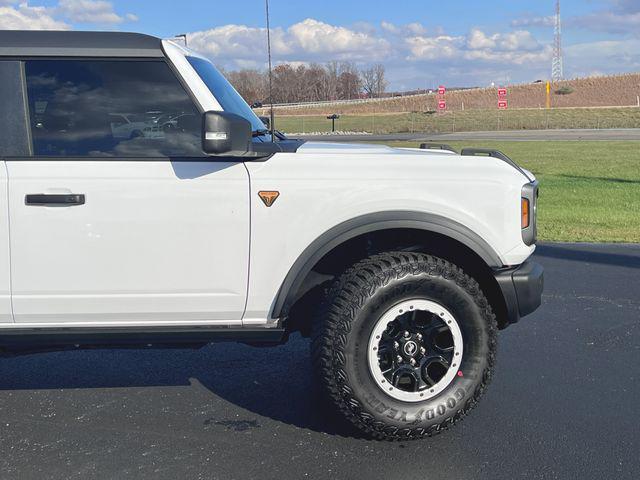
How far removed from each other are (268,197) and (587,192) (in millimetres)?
11138

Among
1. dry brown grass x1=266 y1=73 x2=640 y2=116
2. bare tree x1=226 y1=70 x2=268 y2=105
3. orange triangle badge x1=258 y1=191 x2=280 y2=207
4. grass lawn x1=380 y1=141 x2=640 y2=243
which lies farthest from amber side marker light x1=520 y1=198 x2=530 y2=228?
Result: dry brown grass x1=266 y1=73 x2=640 y2=116

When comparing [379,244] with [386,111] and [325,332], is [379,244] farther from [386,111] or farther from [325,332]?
[386,111]

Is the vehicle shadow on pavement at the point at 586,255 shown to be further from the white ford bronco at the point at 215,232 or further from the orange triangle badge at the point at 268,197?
the orange triangle badge at the point at 268,197

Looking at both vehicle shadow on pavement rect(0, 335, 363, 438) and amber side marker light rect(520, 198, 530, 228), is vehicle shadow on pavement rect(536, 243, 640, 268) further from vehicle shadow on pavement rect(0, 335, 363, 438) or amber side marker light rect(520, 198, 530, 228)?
amber side marker light rect(520, 198, 530, 228)

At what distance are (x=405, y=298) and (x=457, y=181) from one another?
641 millimetres

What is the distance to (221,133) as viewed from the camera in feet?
10.2

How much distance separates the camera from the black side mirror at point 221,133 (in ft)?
10.1

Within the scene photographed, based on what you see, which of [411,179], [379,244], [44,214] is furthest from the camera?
[379,244]

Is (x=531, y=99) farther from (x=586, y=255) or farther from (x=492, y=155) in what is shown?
(x=492, y=155)

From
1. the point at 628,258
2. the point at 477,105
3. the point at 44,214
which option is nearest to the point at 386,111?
the point at 477,105

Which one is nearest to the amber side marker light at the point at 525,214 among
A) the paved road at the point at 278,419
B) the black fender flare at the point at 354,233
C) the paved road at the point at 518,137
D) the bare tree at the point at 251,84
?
the black fender flare at the point at 354,233

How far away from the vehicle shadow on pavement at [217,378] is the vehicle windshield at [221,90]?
1.58 m

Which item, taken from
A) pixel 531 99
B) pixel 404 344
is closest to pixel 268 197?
pixel 404 344

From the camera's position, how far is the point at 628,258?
7.66 metres
